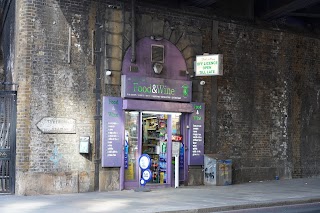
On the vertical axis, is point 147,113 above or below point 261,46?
below

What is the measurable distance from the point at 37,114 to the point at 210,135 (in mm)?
6390

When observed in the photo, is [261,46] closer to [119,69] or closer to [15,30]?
[119,69]

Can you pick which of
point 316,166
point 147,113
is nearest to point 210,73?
point 147,113

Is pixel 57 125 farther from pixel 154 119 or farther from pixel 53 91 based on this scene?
pixel 154 119

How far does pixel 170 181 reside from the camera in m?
17.0

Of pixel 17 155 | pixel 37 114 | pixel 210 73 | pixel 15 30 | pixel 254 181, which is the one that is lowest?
pixel 254 181

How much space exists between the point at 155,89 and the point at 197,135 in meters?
2.38

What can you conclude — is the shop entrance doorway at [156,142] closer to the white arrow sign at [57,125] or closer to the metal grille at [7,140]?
the white arrow sign at [57,125]

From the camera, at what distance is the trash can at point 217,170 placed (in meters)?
17.4

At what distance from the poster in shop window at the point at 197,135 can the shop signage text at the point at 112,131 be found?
9.18 feet

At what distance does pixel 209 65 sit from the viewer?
16500mm

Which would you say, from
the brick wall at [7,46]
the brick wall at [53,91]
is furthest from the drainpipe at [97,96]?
the brick wall at [7,46]

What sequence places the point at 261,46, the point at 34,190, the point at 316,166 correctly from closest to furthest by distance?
the point at 34,190 → the point at 261,46 → the point at 316,166

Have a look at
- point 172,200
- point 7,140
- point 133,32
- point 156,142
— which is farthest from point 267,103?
point 7,140
